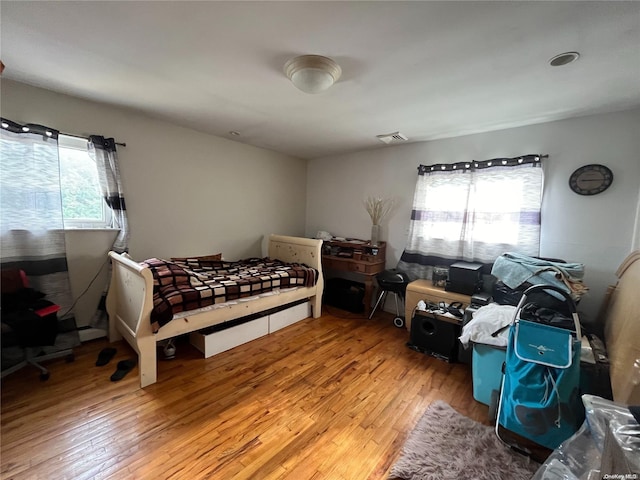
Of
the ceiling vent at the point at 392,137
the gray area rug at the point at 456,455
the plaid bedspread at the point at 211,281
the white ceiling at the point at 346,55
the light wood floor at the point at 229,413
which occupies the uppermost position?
the ceiling vent at the point at 392,137

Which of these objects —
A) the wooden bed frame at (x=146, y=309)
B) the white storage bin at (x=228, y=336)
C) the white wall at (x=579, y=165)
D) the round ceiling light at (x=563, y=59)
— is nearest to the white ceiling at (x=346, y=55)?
the round ceiling light at (x=563, y=59)

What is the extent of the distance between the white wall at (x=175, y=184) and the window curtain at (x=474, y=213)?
2.14 metres

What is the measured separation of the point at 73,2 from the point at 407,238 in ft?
11.0

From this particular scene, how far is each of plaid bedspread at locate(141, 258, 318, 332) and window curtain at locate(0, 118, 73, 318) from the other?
2.13ft

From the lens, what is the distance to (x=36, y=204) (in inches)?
76.7

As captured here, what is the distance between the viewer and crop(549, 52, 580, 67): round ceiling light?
1.41 meters

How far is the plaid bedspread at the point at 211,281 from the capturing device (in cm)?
200

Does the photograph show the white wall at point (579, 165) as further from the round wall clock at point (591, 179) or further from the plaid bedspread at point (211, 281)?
the plaid bedspread at point (211, 281)

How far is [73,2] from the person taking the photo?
117 cm

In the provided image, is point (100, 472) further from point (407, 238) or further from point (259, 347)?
point (407, 238)

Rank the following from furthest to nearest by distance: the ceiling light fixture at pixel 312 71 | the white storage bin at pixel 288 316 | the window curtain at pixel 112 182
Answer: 1. the white storage bin at pixel 288 316
2. the window curtain at pixel 112 182
3. the ceiling light fixture at pixel 312 71

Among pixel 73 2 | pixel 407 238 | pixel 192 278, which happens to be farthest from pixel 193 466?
pixel 407 238

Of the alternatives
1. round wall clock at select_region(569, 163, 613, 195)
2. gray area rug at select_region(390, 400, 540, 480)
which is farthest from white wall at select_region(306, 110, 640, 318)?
gray area rug at select_region(390, 400, 540, 480)

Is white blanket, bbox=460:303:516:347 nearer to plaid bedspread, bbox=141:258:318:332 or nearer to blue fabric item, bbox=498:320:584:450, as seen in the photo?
blue fabric item, bbox=498:320:584:450
